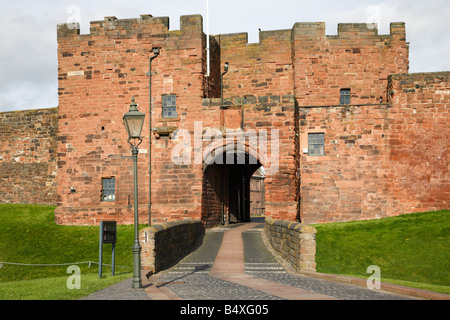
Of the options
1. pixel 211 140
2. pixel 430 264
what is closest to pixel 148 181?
pixel 211 140

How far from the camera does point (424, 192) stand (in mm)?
22797

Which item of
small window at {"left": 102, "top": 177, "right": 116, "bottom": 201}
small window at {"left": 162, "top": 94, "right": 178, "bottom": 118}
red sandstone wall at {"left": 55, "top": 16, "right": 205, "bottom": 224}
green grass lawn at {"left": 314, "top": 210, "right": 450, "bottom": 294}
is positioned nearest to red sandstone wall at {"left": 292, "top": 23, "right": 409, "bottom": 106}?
red sandstone wall at {"left": 55, "top": 16, "right": 205, "bottom": 224}

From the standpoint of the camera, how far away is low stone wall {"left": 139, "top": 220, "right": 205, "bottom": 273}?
1328 cm

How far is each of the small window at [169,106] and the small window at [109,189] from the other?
415 cm

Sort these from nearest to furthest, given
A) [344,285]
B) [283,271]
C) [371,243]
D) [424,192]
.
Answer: [344,285] < [283,271] < [371,243] < [424,192]

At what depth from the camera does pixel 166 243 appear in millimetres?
14906

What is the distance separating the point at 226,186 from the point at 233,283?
643 inches

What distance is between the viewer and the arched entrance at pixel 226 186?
2339 centimetres

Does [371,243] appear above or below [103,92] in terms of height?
below

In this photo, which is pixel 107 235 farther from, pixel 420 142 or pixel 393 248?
pixel 420 142

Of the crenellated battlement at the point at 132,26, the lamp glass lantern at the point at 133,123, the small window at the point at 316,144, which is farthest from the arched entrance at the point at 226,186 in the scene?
the lamp glass lantern at the point at 133,123

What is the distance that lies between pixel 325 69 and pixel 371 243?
10758 mm

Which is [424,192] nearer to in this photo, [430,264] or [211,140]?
[430,264]

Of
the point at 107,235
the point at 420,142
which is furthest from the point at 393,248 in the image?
the point at 107,235
